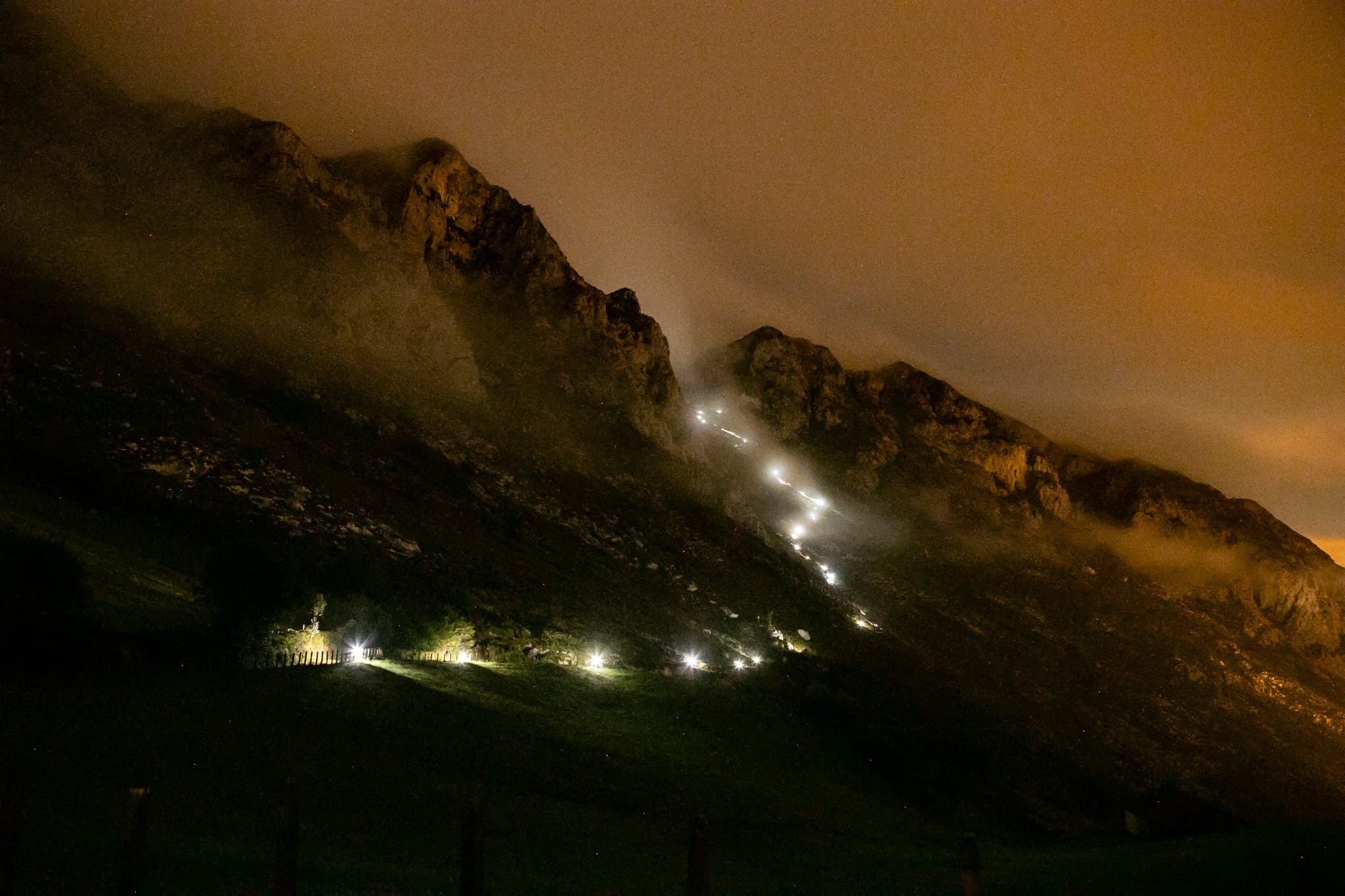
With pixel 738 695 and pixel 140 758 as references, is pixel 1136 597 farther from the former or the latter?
pixel 140 758

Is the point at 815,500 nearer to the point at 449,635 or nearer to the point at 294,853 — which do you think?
the point at 449,635

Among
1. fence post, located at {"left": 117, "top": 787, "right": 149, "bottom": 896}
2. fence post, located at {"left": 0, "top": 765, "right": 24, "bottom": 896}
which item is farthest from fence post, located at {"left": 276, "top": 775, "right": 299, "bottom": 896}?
fence post, located at {"left": 0, "top": 765, "right": 24, "bottom": 896}

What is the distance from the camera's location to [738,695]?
1980 inches

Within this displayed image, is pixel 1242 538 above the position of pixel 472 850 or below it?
above

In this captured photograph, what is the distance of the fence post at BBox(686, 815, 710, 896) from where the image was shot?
1106 centimetres

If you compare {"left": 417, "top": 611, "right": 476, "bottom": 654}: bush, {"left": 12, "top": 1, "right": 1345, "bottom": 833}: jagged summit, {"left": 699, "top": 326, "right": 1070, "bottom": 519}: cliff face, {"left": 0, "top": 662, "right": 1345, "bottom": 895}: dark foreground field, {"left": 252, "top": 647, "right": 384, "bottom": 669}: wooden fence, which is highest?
{"left": 699, "top": 326, "right": 1070, "bottom": 519}: cliff face

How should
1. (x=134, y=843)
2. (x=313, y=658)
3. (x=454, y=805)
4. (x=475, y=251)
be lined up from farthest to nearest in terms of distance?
(x=475, y=251) < (x=313, y=658) < (x=454, y=805) < (x=134, y=843)

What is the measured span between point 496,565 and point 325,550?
13.8 metres

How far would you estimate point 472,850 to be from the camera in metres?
11.8

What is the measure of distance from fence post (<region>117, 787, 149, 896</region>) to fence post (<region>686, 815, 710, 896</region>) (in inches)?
280

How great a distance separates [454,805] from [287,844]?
11.1 m

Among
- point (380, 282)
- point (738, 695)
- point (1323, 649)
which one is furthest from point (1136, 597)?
point (380, 282)

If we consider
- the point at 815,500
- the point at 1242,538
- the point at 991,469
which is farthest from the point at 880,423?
the point at 1242,538

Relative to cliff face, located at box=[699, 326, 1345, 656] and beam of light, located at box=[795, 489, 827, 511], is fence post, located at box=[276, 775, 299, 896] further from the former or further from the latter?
cliff face, located at box=[699, 326, 1345, 656]
